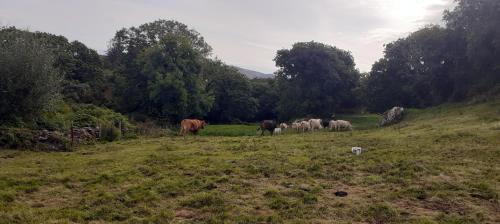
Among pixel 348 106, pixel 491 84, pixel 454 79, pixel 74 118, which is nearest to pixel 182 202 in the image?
pixel 74 118

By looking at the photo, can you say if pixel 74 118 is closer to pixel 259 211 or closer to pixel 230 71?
pixel 259 211

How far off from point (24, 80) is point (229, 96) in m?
39.6

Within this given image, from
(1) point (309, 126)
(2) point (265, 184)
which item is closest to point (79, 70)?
(1) point (309, 126)

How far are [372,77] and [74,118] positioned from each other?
31040 millimetres

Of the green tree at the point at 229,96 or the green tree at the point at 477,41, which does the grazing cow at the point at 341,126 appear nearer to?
the green tree at the point at 477,41

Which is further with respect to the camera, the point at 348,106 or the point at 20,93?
the point at 348,106

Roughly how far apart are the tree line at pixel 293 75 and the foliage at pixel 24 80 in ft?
3.14

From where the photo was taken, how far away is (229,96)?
58281mm

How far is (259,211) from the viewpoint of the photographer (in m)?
9.23

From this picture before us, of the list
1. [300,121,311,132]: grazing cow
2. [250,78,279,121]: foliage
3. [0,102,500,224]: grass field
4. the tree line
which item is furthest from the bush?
[250,78,279,121]: foliage

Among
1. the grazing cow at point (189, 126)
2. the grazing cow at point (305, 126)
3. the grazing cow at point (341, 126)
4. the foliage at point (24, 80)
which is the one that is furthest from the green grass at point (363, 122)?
the foliage at point (24, 80)

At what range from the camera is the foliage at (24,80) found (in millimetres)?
19234

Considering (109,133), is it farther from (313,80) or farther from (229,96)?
(229,96)

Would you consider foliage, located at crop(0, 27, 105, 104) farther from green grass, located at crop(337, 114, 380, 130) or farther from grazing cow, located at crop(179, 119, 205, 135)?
green grass, located at crop(337, 114, 380, 130)
